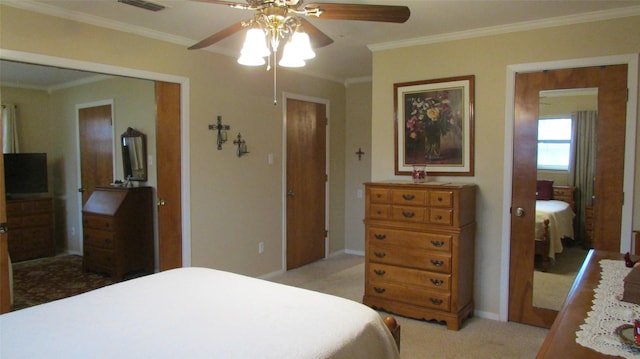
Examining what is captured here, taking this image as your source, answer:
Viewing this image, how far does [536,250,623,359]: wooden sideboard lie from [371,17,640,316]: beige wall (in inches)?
66.0

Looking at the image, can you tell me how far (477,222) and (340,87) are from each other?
2929 millimetres

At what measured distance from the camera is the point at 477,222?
362 centimetres

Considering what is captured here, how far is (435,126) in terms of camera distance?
375cm

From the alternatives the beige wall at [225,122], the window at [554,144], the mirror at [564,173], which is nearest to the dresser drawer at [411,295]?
the mirror at [564,173]

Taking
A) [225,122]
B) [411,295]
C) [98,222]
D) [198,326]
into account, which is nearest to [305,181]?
[225,122]

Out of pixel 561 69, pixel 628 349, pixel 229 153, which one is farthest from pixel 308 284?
pixel 628 349

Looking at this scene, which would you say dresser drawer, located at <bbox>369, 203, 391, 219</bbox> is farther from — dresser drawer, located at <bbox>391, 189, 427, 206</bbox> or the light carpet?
the light carpet

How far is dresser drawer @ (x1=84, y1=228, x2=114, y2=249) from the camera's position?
181 inches

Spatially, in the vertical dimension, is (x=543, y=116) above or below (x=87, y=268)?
above

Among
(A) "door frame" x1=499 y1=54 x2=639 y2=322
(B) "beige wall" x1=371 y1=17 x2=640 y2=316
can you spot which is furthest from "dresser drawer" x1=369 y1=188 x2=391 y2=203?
(A) "door frame" x1=499 y1=54 x2=639 y2=322

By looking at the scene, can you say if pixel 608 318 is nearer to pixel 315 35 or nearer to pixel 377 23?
pixel 315 35

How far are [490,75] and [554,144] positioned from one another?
0.77m

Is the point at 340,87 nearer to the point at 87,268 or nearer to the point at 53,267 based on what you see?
the point at 87,268

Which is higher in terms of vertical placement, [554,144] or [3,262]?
[554,144]
